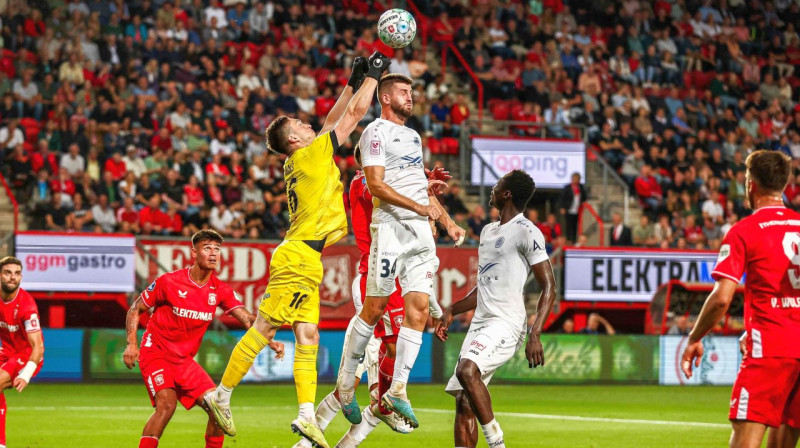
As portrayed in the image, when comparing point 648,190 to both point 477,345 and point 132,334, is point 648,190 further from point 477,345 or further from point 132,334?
point 132,334

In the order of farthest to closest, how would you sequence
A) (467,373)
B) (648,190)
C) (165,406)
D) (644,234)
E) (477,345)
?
(648,190), (644,234), (165,406), (477,345), (467,373)

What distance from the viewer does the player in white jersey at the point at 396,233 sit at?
32.4 feet

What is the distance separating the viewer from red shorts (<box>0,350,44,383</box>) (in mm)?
11273

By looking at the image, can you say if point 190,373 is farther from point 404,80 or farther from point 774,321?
point 774,321

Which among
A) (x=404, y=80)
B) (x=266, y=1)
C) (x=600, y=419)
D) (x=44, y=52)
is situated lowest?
(x=600, y=419)

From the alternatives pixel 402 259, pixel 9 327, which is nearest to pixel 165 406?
pixel 9 327

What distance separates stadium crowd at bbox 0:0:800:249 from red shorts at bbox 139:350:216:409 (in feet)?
39.1

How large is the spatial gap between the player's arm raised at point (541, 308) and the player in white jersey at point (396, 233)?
740 millimetres

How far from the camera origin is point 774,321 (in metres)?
7.38

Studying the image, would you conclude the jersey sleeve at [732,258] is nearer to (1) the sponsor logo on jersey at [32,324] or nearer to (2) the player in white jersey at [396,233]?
(2) the player in white jersey at [396,233]

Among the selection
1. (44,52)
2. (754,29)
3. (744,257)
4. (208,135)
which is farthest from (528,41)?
A: (744,257)

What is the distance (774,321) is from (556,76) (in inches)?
942

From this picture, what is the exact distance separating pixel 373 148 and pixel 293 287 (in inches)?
53.3

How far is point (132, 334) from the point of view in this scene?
401 inches
